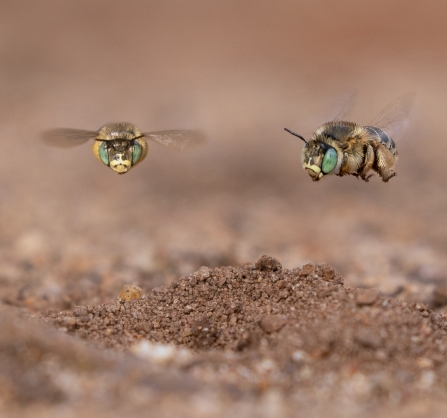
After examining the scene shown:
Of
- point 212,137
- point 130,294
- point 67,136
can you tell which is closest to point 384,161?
point 130,294

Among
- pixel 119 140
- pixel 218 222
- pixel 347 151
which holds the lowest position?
pixel 218 222

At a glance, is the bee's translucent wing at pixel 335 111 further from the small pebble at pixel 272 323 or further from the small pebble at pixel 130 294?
the small pebble at pixel 272 323

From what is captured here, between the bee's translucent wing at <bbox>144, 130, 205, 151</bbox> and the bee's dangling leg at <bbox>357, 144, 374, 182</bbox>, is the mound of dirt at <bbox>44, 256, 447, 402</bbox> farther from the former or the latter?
the bee's translucent wing at <bbox>144, 130, 205, 151</bbox>

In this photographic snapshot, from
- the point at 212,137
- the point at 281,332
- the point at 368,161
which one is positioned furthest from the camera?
the point at 212,137

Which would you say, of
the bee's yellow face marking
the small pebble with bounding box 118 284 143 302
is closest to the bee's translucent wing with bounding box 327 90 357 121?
the bee's yellow face marking

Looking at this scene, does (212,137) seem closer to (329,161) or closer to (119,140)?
(119,140)


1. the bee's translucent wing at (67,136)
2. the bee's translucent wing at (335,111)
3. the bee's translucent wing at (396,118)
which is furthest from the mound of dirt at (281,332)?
the bee's translucent wing at (396,118)

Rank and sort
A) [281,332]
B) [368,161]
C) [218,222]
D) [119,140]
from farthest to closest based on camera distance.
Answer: [218,222], [119,140], [368,161], [281,332]
